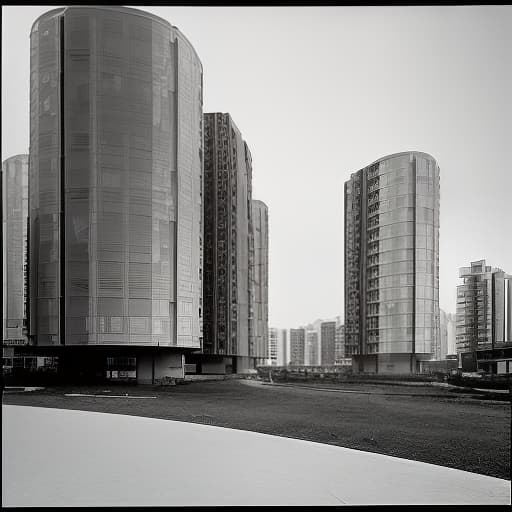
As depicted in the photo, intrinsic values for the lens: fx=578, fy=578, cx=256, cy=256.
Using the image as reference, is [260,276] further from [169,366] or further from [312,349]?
→ [169,366]

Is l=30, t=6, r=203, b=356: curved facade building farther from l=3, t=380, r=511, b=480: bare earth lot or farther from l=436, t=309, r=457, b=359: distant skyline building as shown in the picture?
l=436, t=309, r=457, b=359: distant skyline building

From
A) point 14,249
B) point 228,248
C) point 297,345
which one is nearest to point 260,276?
point 228,248

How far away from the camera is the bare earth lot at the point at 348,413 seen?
21.8ft

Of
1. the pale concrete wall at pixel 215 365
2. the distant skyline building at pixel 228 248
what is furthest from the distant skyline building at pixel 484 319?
the pale concrete wall at pixel 215 365

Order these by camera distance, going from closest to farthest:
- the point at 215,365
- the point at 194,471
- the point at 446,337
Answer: the point at 194,471 < the point at 446,337 < the point at 215,365

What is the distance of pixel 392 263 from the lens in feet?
25.2

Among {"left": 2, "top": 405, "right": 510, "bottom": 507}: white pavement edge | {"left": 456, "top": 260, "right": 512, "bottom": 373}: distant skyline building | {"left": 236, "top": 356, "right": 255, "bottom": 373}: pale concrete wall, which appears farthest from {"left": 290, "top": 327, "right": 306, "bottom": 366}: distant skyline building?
{"left": 456, "top": 260, "right": 512, "bottom": 373}: distant skyline building

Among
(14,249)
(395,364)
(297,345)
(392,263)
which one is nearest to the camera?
(395,364)

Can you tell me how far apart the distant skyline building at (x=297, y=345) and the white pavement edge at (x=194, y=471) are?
1387mm

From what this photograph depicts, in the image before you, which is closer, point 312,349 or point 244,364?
point 312,349

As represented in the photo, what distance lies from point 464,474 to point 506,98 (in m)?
4.61

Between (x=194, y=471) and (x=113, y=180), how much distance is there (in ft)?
15.2

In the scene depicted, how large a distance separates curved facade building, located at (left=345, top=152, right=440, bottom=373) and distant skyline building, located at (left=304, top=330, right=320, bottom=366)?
1.32ft

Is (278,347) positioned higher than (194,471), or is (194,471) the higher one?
(278,347)
